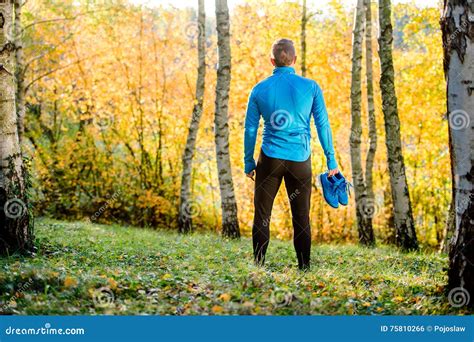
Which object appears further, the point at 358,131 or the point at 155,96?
the point at 155,96

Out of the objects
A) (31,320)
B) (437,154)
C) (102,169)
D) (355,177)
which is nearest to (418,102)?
(437,154)

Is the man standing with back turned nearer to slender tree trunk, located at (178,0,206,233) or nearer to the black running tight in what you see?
the black running tight

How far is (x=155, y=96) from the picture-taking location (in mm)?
20312

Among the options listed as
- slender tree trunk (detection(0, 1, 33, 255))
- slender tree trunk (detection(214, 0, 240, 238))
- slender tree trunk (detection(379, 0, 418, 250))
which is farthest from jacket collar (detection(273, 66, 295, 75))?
slender tree trunk (detection(214, 0, 240, 238))

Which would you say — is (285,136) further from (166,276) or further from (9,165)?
(9,165)

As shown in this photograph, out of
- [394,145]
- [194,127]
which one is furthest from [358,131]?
[194,127]

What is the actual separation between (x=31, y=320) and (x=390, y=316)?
2.95 meters

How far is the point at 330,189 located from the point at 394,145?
16.0 feet

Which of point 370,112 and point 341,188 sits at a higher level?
point 370,112

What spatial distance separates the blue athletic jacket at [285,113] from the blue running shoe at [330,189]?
377 millimetres

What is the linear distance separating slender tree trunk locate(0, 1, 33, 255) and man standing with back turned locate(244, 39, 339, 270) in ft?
9.69

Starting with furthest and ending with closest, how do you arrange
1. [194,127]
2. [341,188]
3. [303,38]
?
[303,38] < [194,127] < [341,188]

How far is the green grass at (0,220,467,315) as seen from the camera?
5008mm

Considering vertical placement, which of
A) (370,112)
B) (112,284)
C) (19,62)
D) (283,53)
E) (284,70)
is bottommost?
(112,284)
